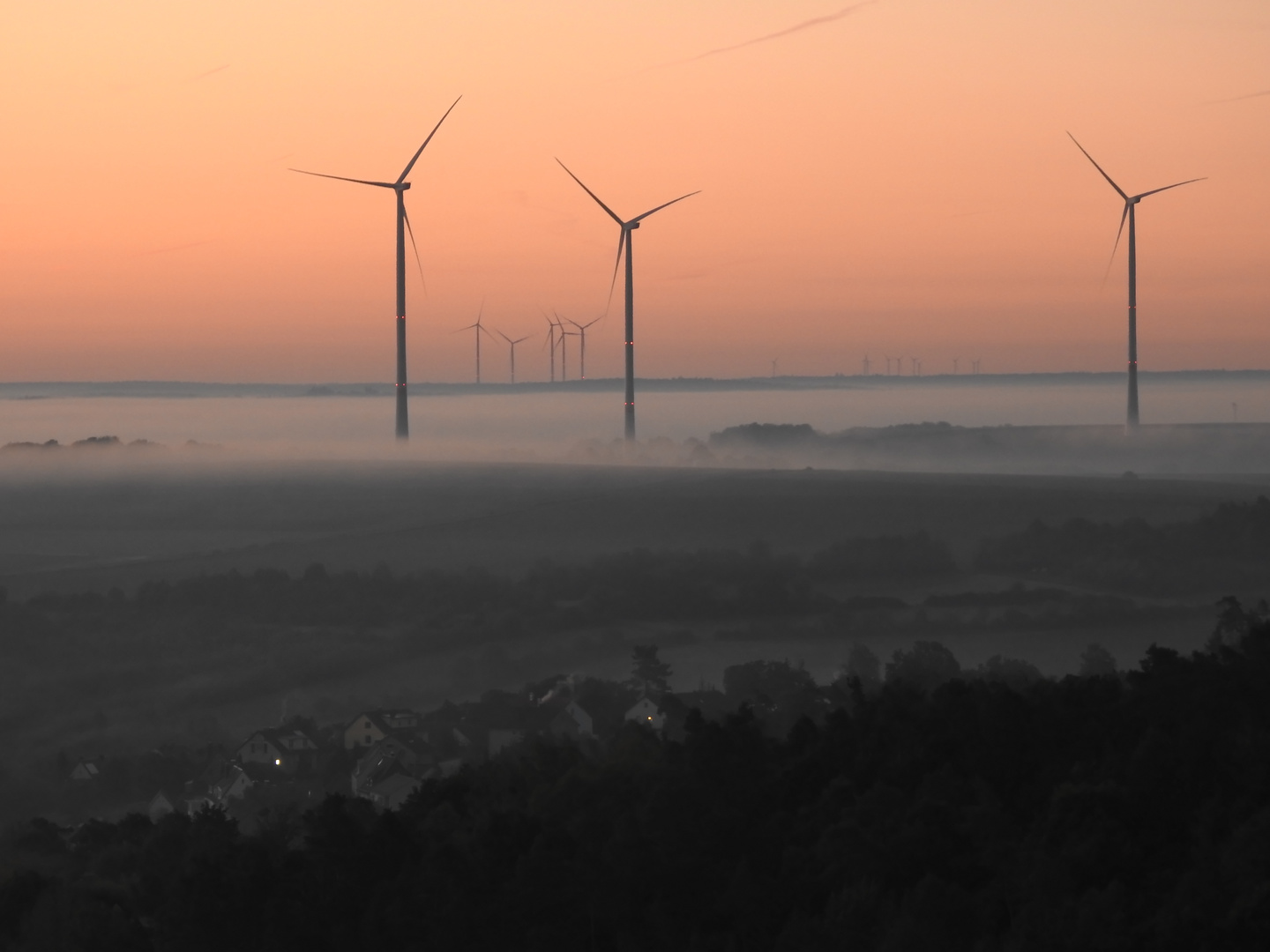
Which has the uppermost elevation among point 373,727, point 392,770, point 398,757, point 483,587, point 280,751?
point 398,757

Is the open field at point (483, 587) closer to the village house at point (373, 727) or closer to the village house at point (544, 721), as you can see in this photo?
the village house at point (373, 727)

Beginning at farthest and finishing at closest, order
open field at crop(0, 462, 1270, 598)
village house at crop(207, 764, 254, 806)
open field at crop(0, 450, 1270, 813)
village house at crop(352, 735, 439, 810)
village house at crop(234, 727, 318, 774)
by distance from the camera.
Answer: open field at crop(0, 462, 1270, 598) < open field at crop(0, 450, 1270, 813) < village house at crop(234, 727, 318, 774) < village house at crop(207, 764, 254, 806) < village house at crop(352, 735, 439, 810)

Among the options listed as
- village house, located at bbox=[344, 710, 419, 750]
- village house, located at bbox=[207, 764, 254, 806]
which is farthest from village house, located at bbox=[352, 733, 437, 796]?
village house, located at bbox=[207, 764, 254, 806]

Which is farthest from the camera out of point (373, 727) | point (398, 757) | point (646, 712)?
point (646, 712)

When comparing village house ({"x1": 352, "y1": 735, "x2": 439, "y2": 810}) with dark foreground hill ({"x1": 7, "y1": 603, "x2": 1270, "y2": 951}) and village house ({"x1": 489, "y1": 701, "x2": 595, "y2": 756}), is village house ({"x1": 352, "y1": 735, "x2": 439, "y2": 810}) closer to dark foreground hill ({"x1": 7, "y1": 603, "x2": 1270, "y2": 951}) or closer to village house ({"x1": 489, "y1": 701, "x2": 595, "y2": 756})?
village house ({"x1": 489, "y1": 701, "x2": 595, "y2": 756})

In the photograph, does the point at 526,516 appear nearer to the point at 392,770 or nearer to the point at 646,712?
the point at 646,712

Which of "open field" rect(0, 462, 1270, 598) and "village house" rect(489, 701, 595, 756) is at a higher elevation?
"open field" rect(0, 462, 1270, 598)

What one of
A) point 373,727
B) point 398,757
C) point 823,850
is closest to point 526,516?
point 373,727

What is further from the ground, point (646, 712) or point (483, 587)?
point (483, 587)

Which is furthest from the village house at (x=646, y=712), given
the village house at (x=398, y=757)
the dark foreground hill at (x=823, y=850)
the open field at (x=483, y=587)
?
the dark foreground hill at (x=823, y=850)
